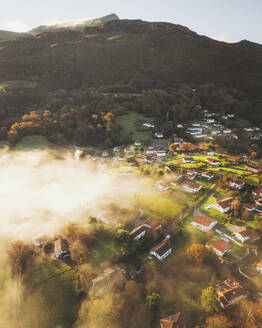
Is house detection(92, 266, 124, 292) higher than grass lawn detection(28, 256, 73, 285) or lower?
higher

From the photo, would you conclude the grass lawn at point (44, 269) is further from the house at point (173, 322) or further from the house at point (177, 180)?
the house at point (177, 180)

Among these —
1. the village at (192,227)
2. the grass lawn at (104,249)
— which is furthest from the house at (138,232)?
the grass lawn at (104,249)

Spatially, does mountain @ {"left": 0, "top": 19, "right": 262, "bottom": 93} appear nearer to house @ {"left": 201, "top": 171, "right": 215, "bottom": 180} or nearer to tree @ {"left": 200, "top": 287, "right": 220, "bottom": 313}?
house @ {"left": 201, "top": 171, "right": 215, "bottom": 180}

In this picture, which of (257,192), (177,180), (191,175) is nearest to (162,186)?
(177,180)

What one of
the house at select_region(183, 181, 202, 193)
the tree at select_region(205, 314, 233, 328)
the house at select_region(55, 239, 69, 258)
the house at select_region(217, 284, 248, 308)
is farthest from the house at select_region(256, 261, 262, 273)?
the house at select_region(55, 239, 69, 258)

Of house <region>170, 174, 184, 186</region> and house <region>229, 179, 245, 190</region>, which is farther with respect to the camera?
house <region>170, 174, 184, 186</region>

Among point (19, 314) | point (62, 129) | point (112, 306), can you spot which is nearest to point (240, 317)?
point (112, 306)
